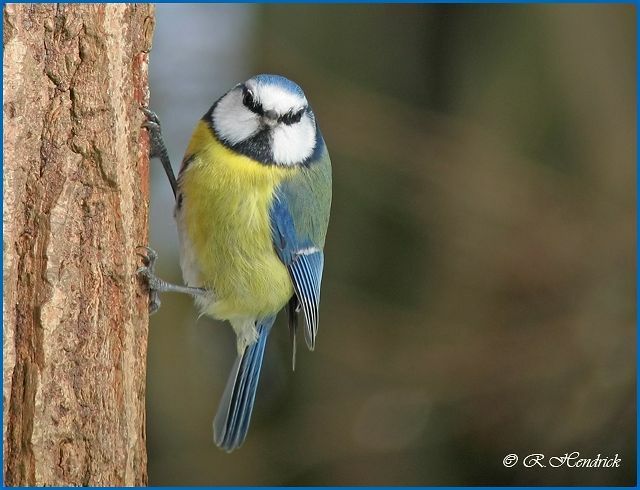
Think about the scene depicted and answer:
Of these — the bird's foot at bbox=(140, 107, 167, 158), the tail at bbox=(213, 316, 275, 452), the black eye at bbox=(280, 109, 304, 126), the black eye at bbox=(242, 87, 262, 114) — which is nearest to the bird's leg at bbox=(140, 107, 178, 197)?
the bird's foot at bbox=(140, 107, 167, 158)

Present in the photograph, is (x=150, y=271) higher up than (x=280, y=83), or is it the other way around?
(x=280, y=83)

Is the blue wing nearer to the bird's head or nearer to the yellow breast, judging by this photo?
the yellow breast

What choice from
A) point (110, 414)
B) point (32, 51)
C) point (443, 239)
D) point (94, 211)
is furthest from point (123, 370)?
point (443, 239)

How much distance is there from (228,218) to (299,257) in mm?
326

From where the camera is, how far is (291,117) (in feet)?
8.06

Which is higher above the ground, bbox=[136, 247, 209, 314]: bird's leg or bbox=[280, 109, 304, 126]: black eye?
bbox=[280, 109, 304, 126]: black eye

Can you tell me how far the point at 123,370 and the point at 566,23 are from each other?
3.08 meters

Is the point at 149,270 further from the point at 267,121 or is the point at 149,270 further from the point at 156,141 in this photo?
the point at 267,121

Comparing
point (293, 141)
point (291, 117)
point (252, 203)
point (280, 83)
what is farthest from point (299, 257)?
point (280, 83)

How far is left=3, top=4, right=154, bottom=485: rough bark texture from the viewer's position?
2018mm

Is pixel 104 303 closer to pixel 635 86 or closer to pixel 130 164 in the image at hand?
pixel 130 164
